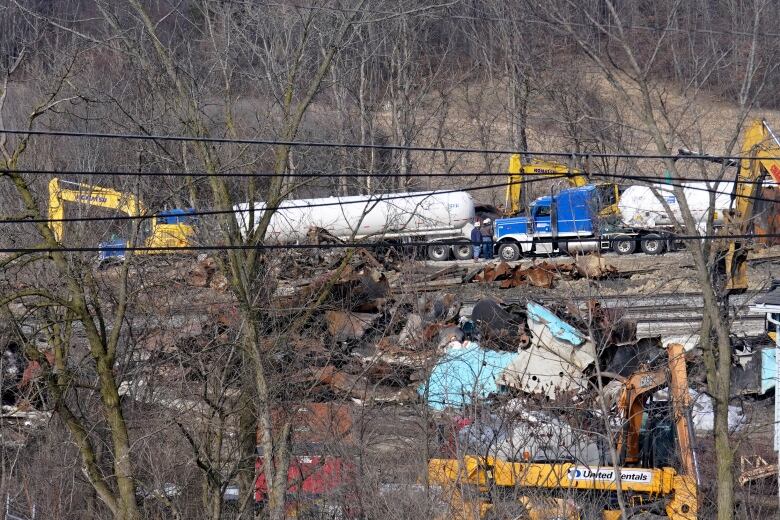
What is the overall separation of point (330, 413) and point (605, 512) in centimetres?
456

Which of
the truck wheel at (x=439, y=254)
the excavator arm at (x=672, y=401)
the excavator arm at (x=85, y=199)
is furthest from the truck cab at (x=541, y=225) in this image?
the excavator arm at (x=672, y=401)

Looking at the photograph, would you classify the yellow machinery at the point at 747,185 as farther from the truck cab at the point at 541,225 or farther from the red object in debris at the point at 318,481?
the truck cab at the point at 541,225

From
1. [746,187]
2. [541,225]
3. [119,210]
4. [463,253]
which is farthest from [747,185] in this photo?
[463,253]

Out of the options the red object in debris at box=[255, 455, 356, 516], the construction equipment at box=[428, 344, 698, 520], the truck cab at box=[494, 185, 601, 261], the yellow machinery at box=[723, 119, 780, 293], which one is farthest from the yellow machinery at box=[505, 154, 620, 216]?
the red object in debris at box=[255, 455, 356, 516]

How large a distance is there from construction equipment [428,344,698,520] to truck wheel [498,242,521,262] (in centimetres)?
1932

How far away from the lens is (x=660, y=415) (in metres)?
14.7

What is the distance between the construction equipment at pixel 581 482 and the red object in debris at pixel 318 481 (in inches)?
53.4

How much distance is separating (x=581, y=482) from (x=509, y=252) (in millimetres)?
20371

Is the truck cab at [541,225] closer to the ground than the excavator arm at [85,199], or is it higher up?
higher up

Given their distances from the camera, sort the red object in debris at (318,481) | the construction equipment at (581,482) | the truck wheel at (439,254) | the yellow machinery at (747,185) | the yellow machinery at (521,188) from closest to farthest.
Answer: the construction equipment at (581,482) → the red object in debris at (318,481) → the yellow machinery at (747,185) → the yellow machinery at (521,188) → the truck wheel at (439,254)

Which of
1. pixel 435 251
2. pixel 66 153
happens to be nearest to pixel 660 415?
pixel 66 153

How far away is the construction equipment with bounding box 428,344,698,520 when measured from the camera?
1167cm

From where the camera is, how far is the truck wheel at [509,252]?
105 ft

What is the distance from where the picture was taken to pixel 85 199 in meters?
17.7
